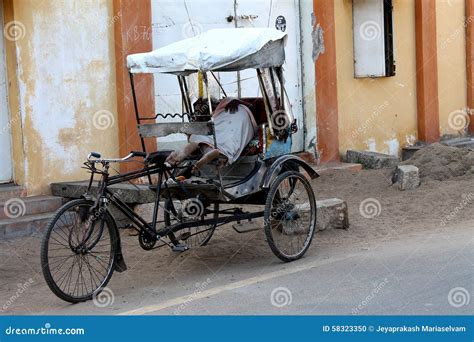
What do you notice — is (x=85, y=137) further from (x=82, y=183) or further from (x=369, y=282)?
(x=369, y=282)

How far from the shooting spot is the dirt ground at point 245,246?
7617mm

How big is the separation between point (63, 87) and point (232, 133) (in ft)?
11.2

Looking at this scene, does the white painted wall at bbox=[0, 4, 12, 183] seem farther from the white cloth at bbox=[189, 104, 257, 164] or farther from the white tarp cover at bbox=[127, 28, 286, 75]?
the white cloth at bbox=[189, 104, 257, 164]

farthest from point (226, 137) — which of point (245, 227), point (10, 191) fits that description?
point (10, 191)

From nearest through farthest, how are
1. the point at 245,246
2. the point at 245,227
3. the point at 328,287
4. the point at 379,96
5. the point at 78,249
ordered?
the point at 78,249, the point at 328,287, the point at 245,227, the point at 245,246, the point at 379,96

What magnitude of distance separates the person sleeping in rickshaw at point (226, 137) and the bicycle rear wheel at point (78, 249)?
→ 0.97 m

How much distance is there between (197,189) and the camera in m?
7.90

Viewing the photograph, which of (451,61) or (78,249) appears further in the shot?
(451,61)

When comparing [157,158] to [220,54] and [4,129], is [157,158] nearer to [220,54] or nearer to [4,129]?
[220,54]

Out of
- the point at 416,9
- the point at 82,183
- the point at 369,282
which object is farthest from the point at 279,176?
the point at 416,9

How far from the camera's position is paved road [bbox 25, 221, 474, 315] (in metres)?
6.59

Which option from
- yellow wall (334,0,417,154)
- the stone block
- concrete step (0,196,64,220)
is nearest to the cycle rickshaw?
concrete step (0,196,64,220)

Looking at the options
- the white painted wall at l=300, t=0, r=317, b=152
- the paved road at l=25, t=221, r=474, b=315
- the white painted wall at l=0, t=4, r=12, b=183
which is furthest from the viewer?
the white painted wall at l=300, t=0, r=317, b=152

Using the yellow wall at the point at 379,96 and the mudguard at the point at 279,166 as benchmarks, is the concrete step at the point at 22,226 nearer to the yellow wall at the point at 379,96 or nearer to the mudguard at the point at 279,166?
the mudguard at the point at 279,166
